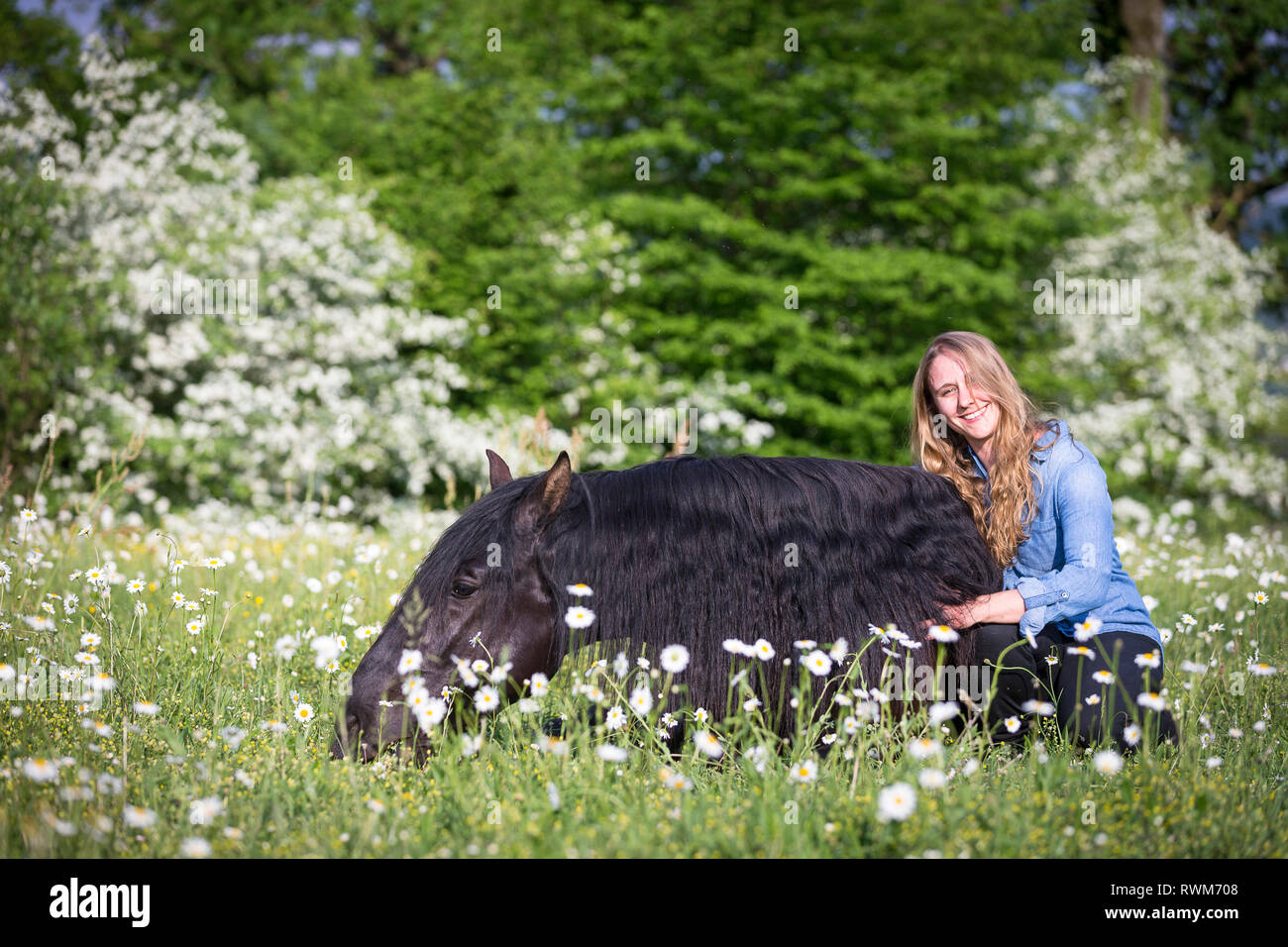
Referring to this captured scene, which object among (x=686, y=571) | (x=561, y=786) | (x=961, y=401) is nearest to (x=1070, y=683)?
(x=961, y=401)

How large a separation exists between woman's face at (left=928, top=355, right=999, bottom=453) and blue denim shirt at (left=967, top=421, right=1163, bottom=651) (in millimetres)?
171

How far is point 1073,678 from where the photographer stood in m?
3.31

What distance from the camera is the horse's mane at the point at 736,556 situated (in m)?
3.04

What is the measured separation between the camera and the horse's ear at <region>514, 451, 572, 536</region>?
2936 millimetres

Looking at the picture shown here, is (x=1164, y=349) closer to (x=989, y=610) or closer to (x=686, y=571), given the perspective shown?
(x=989, y=610)

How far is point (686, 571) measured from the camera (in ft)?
10.3

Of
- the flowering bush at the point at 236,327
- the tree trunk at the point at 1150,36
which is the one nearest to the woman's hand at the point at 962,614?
the flowering bush at the point at 236,327

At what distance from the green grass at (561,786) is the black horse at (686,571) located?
16 centimetres

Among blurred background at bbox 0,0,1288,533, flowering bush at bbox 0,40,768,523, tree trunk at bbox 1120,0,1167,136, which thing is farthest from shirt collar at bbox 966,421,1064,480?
tree trunk at bbox 1120,0,1167,136

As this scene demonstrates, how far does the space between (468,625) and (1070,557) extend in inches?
85.3

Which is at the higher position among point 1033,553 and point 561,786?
point 1033,553
